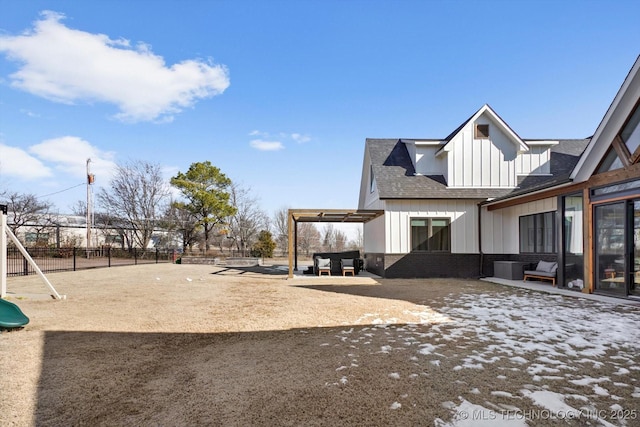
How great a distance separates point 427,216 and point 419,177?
6.37 ft

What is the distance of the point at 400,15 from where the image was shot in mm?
10242

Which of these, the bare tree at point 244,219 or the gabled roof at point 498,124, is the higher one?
the gabled roof at point 498,124

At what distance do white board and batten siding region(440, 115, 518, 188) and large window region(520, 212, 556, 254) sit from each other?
7.22 feet

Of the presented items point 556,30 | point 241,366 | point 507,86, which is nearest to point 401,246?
point 507,86

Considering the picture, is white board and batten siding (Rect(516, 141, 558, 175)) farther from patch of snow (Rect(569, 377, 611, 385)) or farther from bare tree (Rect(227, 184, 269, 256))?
bare tree (Rect(227, 184, 269, 256))

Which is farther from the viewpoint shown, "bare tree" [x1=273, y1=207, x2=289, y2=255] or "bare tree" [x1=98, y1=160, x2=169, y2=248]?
"bare tree" [x1=273, y1=207, x2=289, y2=255]

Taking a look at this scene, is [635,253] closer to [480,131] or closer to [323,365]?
[323,365]

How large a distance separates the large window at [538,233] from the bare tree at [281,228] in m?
19.8

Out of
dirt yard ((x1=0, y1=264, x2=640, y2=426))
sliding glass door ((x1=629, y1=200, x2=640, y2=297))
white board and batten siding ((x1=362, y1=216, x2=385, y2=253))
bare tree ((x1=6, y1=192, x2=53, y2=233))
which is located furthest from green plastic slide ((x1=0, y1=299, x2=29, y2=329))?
bare tree ((x1=6, y1=192, x2=53, y2=233))

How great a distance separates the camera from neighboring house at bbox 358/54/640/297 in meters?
7.96

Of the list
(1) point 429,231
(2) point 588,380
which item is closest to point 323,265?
(1) point 429,231

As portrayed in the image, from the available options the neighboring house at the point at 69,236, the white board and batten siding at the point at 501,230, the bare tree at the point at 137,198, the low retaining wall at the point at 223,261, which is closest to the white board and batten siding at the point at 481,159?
the white board and batten siding at the point at 501,230

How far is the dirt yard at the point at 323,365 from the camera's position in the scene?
257 cm

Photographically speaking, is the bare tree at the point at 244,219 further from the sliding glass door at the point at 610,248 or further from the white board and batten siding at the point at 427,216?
the sliding glass door at the point at 610,248
